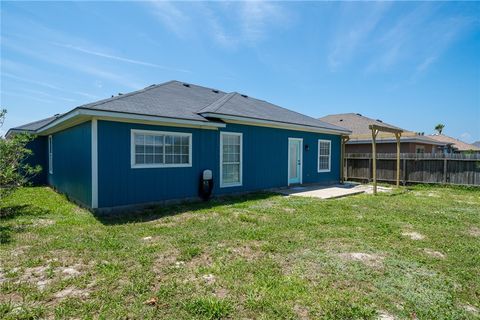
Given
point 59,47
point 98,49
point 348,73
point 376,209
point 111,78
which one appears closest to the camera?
point 376,209

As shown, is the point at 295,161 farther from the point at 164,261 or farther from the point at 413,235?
the point at 164,261

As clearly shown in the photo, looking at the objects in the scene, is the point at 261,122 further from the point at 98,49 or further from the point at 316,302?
the point at 316,302

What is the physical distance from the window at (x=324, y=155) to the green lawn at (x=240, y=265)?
21.0 ft

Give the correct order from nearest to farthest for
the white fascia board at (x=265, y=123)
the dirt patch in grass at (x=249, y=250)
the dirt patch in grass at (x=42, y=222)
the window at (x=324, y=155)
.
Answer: the dirt patch in grass at (x=249, y=250) < the dirt patch in grass at (x=42, y=222) < the white fascia board at (x=265, y=123) < the window at (x=324, y=155)

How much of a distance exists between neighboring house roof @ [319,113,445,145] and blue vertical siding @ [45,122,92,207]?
14605mm

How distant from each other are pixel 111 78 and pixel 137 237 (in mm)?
9957

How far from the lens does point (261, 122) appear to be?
9.81 meters

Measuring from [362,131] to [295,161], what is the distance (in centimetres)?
828

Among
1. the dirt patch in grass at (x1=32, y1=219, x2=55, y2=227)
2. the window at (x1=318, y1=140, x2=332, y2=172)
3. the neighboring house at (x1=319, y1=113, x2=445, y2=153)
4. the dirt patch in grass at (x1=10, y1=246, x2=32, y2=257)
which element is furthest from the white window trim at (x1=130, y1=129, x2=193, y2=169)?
the neighboring house at (x1=319, y1=113, x2=445, y2=153)

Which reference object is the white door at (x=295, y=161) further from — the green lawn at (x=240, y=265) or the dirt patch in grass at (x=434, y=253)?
the dirt patch in grass at (x=434, y=253)

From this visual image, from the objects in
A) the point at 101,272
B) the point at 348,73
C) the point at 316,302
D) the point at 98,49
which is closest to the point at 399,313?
the point at 316,302

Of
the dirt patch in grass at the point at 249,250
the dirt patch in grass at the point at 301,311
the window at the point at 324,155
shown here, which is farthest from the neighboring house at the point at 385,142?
the dirt patch in grass at the point at 301,311

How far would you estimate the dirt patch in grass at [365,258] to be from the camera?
3.72 m

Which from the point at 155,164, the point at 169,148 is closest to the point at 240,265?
the point at 155,164
